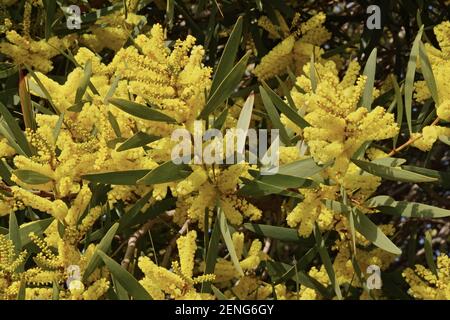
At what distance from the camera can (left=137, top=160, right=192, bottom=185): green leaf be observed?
1428 millimetres

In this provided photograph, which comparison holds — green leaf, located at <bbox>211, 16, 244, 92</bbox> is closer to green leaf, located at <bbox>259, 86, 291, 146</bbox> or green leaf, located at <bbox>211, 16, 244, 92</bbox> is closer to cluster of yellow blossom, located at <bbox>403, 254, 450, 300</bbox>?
green leaf, located at <bbox>259, 86, 291, 146</bbox>

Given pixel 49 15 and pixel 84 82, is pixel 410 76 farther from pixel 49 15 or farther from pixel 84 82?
pixel 49 15

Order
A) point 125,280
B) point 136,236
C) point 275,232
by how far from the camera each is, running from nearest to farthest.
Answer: point 125,280
point 275,232
point 136,236

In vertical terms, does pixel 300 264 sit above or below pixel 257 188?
below

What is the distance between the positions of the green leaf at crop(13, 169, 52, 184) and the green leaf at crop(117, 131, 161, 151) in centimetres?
20

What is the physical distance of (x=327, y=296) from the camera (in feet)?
6.07

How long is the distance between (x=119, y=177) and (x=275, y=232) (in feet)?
1.50

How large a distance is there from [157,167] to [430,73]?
65cm

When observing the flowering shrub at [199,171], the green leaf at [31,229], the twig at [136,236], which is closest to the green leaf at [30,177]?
the flowering shrub at [199,171]

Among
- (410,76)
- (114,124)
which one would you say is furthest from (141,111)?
(410,76)

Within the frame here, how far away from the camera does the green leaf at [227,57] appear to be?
1557 millimetres

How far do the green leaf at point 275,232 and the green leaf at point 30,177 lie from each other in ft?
1.60

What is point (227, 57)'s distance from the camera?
1.57m

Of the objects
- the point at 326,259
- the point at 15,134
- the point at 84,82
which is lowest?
the point at 326,259
